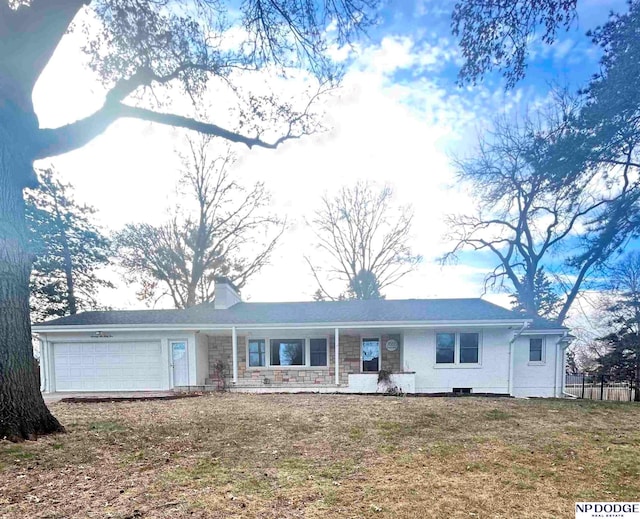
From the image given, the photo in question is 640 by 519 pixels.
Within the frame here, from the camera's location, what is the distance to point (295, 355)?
41.8 feet

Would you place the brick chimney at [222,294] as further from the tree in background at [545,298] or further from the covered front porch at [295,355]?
the tree in background at [545,298]

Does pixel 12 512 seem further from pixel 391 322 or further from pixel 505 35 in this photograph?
pixel 391 322

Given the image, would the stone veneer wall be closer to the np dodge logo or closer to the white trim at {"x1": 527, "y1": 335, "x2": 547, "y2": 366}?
the white trim at {"x1": 527, "y1": 335, "x2": 547, "y2": 366}

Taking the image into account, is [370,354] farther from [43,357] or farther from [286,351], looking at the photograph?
[43,357]

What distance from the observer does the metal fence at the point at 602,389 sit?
45.5 feet

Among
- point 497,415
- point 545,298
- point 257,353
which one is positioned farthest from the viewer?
point 545,298

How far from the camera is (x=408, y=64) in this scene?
20.4ft

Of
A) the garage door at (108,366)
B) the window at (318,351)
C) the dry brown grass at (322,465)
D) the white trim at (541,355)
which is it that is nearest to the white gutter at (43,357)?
the garage door at (108,366)

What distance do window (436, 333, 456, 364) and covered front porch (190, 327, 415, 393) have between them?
131 cm

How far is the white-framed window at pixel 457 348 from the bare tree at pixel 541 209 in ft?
14.8

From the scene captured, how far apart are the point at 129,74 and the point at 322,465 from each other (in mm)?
7489

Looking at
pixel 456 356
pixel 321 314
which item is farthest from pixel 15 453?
pixel 456 356

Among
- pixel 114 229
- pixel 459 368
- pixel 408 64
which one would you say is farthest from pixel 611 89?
pixel 114 229

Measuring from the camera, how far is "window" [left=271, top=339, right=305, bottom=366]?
41.7ft
